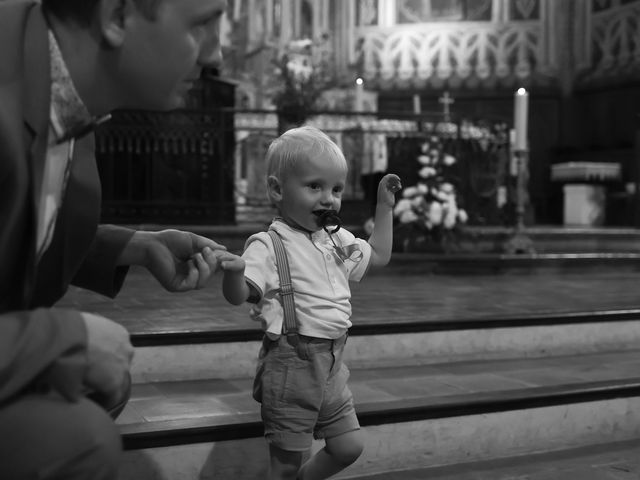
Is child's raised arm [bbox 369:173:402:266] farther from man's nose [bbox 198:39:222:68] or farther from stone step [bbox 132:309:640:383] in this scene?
stone step [bbox 132:309:640:383]

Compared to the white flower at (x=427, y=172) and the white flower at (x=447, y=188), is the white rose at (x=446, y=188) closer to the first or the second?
the white flower at (x=447, y=188)

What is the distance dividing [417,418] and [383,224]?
72 centimetres

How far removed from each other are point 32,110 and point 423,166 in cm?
574

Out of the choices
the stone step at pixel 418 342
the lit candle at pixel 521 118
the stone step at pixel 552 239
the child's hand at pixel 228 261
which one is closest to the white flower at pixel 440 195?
the stone step at pixel 552 239

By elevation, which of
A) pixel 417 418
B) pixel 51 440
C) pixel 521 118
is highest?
pixel 521 118

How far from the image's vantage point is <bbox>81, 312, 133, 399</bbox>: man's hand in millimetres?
982

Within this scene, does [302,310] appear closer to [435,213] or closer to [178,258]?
[178,258]

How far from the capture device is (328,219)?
1.88 metres

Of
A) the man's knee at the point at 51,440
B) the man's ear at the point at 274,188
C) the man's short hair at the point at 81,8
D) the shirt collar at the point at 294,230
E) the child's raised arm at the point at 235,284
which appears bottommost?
the man's knee at the point at 51,440

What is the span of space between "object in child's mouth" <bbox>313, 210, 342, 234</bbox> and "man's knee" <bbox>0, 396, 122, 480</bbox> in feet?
3.15

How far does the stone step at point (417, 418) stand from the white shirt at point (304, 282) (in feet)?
1.47

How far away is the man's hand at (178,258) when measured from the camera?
1.36 m

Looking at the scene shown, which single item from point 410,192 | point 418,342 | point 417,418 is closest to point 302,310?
point 417,418

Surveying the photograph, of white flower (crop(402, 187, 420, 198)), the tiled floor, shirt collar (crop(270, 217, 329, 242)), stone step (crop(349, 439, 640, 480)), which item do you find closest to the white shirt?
shirt collar (crop(270, 217, 329, 242))
